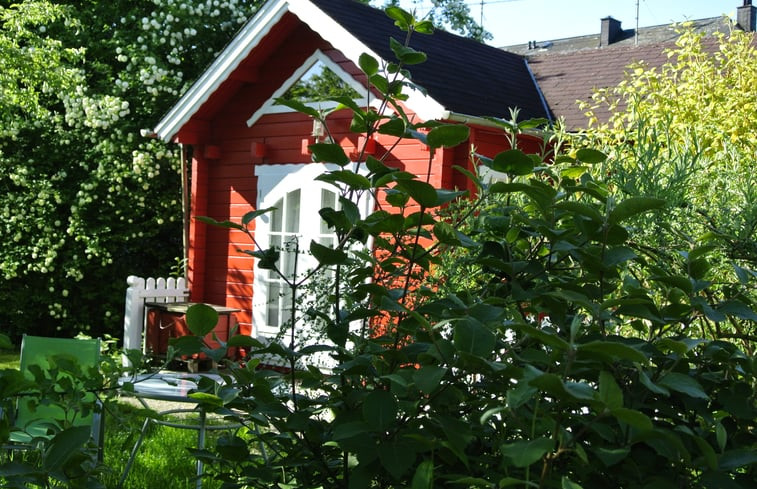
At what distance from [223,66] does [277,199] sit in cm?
159

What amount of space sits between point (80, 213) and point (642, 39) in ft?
67.7

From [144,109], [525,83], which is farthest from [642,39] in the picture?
[144,109]

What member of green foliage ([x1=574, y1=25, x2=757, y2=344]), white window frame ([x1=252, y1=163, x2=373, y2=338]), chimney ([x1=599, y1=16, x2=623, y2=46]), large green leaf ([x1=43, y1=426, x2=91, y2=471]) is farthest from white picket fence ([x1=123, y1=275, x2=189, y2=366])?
Result: chimney ([x1=599, y1=16, x2=623, y2=46])

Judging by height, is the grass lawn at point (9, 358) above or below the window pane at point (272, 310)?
below

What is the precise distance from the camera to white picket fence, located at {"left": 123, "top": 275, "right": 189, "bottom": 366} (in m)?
10.4

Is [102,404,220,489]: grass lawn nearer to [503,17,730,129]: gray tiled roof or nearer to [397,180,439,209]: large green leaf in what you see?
[397,180,439,209]: large green leaf

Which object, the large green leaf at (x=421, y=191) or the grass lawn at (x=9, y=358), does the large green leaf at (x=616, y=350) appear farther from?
the grass lawn at (x=9, y=358)

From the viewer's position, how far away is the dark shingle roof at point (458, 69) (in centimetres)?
916

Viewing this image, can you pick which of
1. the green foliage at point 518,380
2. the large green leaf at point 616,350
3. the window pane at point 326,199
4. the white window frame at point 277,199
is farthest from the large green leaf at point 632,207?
the window pane at point 326,199

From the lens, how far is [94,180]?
38.3 ft

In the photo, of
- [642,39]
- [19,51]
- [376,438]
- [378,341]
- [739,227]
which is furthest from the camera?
[642,39]

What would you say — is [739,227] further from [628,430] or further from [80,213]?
[80,213]

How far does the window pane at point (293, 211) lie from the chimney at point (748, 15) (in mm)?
17656

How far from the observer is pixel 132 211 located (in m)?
11.9
